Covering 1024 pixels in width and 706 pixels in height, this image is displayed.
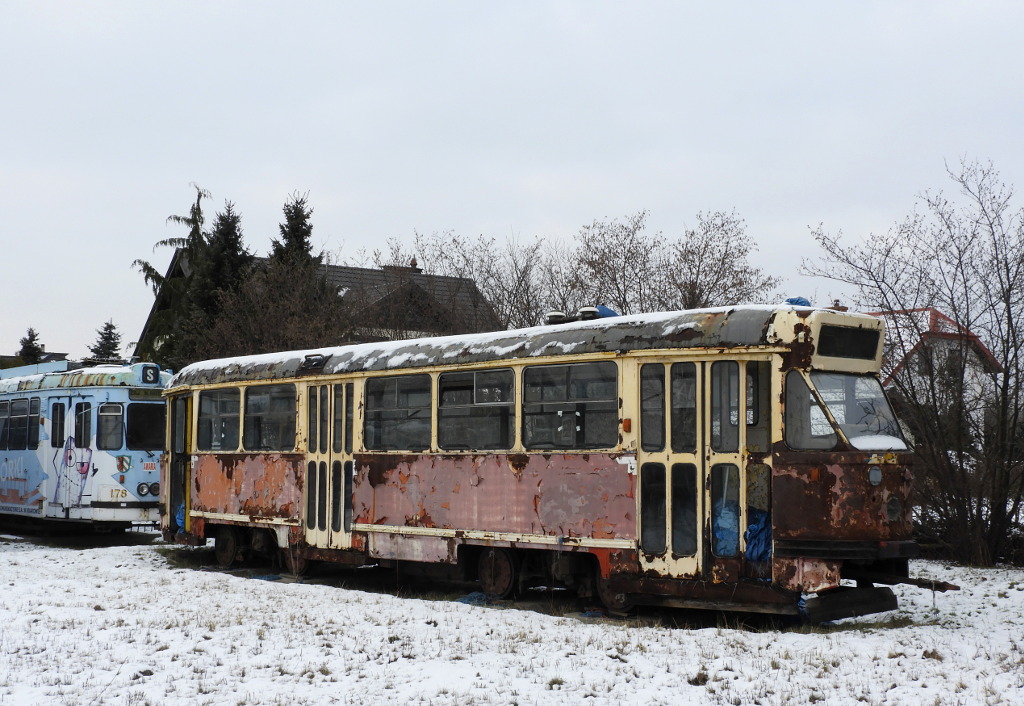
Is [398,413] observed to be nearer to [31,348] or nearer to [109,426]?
[109,426]

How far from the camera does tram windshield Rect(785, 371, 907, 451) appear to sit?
9625 millimetres

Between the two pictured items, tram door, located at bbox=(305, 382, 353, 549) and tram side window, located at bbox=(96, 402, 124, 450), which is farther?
tram side window, located at bbox=(96, 402, 124, 450)

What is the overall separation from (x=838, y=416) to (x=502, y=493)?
3538mm

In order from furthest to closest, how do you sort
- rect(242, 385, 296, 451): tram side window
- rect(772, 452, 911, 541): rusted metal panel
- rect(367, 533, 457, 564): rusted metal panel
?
1. rect(242, 385, 296, 451): tram side window
2. rect(367, 533, 457, 564): rusted metal panel
3. rect(772, 452, 911, 541): rusted metal panel

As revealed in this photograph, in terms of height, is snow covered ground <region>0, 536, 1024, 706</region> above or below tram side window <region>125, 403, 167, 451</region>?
below

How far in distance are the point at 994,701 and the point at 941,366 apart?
8944 millimetres

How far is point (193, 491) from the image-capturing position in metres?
16.1

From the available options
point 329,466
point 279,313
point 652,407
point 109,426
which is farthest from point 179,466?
point 279,313

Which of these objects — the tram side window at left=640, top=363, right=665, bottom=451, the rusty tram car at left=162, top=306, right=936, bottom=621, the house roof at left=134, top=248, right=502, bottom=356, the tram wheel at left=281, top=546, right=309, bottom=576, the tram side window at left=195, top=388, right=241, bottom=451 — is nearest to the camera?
the rusty tram car at left=162, top=306, right=936, bottom=621

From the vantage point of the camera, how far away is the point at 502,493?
37.9 ft

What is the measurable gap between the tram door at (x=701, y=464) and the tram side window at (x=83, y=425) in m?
11.5

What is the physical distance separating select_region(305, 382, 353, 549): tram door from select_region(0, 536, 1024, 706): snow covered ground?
209 cm

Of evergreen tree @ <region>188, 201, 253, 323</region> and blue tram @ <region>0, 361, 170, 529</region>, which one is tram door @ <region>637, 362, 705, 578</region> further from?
evergreen tree @ <region>188, 201, 253, 323</region>

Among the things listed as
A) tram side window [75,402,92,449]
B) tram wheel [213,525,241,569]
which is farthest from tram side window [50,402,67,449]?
tram wheel [213,525,241,569]
